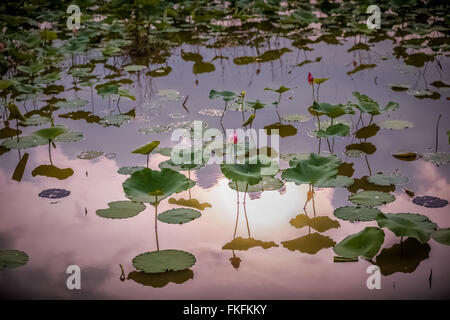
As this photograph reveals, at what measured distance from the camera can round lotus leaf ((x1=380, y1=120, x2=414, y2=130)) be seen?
3.18 m

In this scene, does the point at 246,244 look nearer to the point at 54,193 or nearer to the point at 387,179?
the point at 387,179

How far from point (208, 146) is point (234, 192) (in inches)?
21.0

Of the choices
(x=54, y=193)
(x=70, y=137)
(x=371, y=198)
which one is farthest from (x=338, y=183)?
(x=70, y=137)

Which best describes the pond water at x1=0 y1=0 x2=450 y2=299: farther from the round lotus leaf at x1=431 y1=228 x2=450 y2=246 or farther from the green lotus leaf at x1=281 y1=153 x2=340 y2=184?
the green lotus leaf at x1=281 y1=153 x2=340 y2=184

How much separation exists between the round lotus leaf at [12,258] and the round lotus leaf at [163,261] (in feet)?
1.39

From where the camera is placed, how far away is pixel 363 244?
76.2 inches

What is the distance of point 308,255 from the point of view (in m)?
2.02

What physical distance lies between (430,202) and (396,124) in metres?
0.99

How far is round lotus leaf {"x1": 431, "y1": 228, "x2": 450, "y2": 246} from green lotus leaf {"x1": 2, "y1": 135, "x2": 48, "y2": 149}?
213 cm

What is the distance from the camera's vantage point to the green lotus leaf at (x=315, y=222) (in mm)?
2197

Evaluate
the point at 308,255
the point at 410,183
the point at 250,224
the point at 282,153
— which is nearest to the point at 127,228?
the point at 250,224

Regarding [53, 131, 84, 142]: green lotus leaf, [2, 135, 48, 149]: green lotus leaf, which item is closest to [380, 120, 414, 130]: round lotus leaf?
[53, 131, 84, 142]: green lotus leaf

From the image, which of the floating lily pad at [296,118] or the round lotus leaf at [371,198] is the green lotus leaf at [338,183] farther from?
the floating lily pad at [296,118]

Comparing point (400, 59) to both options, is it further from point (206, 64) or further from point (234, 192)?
point (234, 192)
